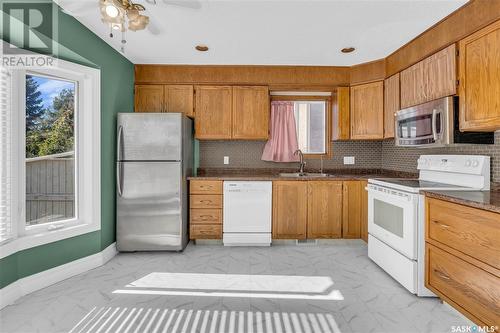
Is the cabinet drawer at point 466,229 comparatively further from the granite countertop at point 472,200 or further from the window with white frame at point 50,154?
the window with white frame at point 50,154

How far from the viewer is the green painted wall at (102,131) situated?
88.6 inches

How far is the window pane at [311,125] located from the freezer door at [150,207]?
1.93 meters

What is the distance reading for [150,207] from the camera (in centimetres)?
318

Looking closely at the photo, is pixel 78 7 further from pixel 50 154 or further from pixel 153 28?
pixel 50 154

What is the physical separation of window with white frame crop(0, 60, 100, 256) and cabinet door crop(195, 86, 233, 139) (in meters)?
1.25

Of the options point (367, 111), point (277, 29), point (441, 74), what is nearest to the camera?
point (441, 74)

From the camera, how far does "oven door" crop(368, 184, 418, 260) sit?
220 cm

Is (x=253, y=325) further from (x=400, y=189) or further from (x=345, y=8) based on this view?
(x=345, y=8)

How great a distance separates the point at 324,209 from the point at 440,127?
160cm

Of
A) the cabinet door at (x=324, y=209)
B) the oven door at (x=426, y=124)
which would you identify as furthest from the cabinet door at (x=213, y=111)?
the oven door at (x=426, y=124)

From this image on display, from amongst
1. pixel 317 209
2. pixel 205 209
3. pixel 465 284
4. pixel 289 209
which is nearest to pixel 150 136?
pixel 205 209

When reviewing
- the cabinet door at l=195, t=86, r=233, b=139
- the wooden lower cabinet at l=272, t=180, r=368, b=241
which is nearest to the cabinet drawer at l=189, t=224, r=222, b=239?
the wooden lower cabinet at l=272, t=180, r=368, b=241

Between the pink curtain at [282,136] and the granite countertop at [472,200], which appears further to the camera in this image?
the pink curtain at [282,136]

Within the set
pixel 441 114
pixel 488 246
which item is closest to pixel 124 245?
pixel 488 246
